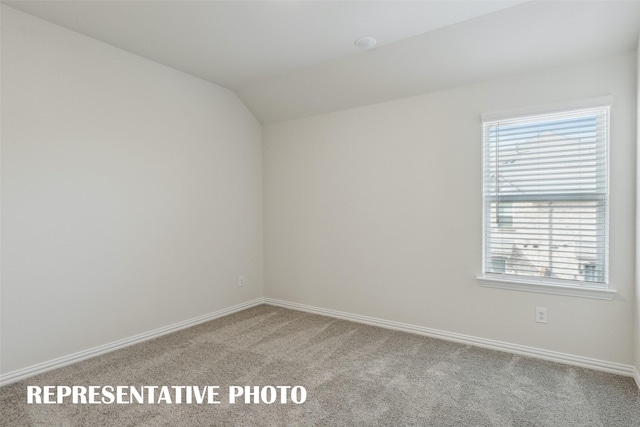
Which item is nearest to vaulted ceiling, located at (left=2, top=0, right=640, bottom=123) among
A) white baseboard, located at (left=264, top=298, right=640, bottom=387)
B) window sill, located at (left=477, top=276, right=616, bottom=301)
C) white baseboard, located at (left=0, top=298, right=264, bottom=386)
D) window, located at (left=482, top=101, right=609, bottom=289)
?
window, located at (left=482, top=101, right=609, bottom=289)

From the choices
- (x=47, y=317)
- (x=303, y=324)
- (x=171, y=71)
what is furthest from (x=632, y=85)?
(x=47, y=317)

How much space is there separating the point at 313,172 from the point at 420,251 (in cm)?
148

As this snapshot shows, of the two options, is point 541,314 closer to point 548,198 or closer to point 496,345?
point 496,345

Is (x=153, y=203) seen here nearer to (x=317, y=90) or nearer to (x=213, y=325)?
(x=213, y=325)

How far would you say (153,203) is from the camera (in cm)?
331

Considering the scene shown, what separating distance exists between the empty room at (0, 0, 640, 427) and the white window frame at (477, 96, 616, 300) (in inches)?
0.5

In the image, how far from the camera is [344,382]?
2398 mm

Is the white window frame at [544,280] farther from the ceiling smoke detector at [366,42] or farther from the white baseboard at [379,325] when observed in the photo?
the ceiling smoke detector at [366,42]

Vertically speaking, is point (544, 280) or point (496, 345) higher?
point (544, 280)

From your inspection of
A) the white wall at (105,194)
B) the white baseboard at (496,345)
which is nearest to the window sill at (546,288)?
the white baseboard at (496,345)

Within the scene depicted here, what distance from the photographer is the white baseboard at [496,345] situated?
251 cm

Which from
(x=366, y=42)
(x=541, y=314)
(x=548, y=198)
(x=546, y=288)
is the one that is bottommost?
(x=541, y=314)

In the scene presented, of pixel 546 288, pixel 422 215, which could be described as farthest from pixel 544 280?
pixel 422 215

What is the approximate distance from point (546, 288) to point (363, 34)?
2.39 m
